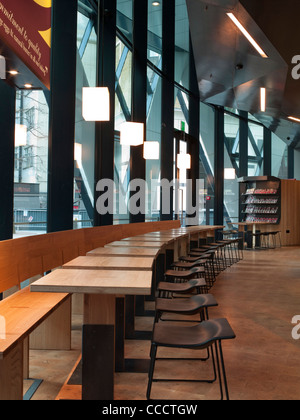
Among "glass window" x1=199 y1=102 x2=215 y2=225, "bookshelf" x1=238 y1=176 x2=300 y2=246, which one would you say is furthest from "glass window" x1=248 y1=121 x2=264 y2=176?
"glass window" x1=199 y1=102 x2=215 y2=225

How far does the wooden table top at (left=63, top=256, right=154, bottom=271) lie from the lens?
2.75 meters

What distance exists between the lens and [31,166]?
513 cm

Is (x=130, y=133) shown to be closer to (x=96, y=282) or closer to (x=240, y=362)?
(x=240, y=362)

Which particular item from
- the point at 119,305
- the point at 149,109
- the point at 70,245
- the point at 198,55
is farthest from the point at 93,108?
the point at 149,109

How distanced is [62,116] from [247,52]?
147 inches

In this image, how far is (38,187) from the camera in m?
5.32

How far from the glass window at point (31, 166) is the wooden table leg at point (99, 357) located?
253 cm

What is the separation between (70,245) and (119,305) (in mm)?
1347

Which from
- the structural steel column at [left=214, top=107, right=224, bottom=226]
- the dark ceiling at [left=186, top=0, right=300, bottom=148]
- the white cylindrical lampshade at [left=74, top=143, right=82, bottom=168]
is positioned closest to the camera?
the dark ceiling at [left=186, top=0, right=300, bottom=148]

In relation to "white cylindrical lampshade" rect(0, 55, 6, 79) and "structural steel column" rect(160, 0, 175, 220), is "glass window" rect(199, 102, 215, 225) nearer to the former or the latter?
"structural steel column" rect(160, 0, 175, 220)
